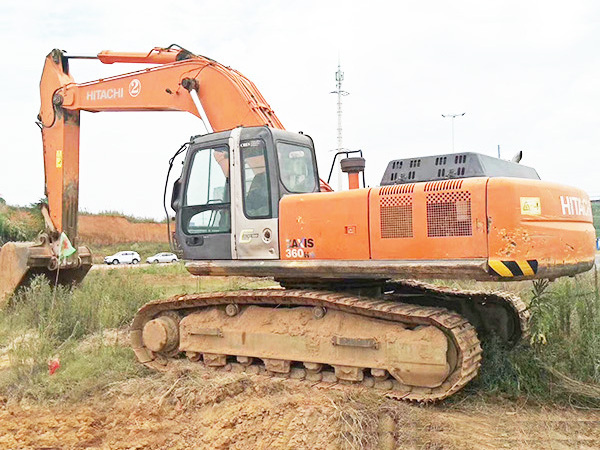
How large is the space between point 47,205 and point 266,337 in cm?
561

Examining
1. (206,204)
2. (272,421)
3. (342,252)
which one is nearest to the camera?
(272,421)

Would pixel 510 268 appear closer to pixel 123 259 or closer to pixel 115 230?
pixel 123 259

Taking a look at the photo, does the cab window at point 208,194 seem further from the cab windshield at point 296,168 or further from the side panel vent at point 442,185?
the side panel vent at point 442,185

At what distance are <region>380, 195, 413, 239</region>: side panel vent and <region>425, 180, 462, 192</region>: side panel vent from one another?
21cm

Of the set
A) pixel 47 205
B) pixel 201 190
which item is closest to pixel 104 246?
pixel 47 205

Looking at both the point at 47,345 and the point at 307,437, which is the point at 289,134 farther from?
the point at 47,345

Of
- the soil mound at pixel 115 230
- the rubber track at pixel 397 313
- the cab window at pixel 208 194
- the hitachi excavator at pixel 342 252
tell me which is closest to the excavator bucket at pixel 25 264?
the hitachi excavator at pixel 342 252

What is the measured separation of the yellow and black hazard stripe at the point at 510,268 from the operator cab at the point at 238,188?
2340mm

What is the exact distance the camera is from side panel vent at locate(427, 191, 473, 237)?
5.59 metres

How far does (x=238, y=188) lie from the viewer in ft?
22.7

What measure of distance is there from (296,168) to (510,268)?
285 cm

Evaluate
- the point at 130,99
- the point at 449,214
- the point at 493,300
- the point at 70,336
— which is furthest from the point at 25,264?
the point at 449,214

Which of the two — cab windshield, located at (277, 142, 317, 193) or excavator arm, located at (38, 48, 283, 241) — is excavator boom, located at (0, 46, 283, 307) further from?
cab windshield, located at (277, 142, 317, 193)

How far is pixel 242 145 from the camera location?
23.0 ft
